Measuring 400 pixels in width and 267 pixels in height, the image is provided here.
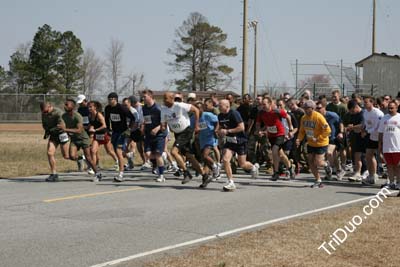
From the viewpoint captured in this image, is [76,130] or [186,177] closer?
[186,177]

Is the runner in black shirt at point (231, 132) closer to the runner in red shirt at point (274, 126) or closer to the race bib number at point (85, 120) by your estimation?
the runner in red shirt at point (274, 126)

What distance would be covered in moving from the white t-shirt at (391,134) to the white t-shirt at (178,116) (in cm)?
403

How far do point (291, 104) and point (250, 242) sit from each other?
919cm

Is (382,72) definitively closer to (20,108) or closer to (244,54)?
(244,54)

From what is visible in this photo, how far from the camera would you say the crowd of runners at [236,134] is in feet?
43.3

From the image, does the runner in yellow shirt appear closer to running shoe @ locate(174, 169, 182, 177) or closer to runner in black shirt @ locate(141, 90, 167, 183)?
runner in black shirt @ locate(141, 90, 167, 183)

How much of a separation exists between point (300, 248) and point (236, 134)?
576 cm

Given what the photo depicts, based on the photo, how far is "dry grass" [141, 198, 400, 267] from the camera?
6801mm

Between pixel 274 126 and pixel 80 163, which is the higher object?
pixel 274 126

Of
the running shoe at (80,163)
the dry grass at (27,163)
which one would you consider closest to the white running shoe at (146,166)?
the running shoe at (80,163)

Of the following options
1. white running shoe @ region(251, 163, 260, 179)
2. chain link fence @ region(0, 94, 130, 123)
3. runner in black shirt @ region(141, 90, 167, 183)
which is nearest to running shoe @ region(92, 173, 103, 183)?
runner in black shirt @ region(141, 90, 167, 183)

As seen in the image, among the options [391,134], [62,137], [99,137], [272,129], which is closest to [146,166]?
[99,137]

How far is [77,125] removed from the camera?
14.9 meters

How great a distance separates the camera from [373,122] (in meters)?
14.0
